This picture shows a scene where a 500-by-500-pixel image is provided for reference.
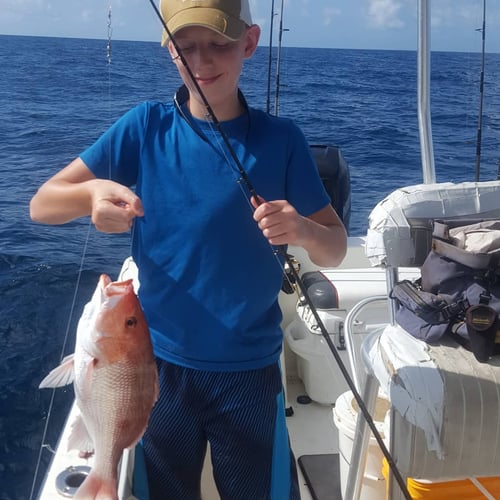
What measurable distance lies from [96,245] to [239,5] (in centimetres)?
634

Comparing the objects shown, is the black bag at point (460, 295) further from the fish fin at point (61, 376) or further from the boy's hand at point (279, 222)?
the fish fin at point (61, 376)

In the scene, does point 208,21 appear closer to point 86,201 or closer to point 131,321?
point 86,201

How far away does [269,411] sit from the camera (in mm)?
1925

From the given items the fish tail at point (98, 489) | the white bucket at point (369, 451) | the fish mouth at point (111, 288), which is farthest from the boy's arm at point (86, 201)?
the white bucket at point (369, 451)

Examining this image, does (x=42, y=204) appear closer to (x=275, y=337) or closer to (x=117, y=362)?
(x=117, y=362)

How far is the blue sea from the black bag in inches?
44.9

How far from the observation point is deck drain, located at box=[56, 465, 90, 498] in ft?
6.46

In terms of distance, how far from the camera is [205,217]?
1.78m

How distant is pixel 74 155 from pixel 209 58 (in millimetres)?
→ 10579

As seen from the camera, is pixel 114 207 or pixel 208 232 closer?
pixel 114 207

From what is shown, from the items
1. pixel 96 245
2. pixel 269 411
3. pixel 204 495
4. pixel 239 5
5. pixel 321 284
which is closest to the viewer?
pixel 239 5

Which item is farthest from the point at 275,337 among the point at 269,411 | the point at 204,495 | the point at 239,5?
the point at 204,495

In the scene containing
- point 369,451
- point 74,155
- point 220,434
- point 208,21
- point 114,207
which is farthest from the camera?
point 74,155

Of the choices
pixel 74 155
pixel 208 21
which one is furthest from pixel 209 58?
pixel 74 155
